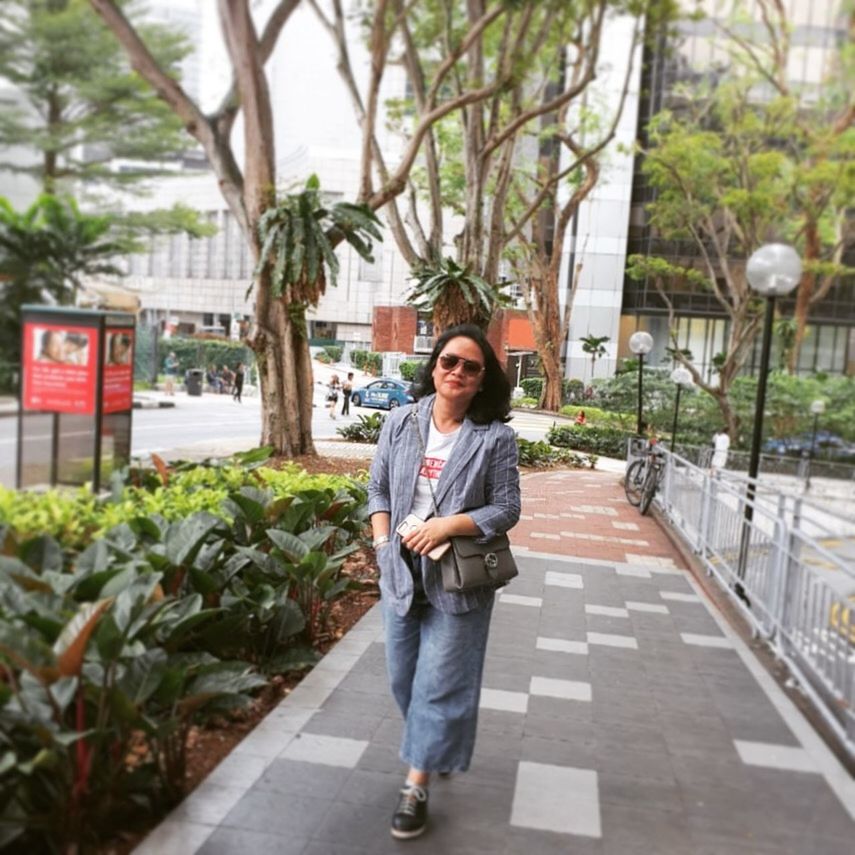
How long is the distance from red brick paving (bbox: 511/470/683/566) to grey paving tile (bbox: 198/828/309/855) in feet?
16.6

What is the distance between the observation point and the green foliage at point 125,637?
7.07 ft

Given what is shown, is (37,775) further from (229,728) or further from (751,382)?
(751,382)

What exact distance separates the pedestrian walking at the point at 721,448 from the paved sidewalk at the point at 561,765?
377cm

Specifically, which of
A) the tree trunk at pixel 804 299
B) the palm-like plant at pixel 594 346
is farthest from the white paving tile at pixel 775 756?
the palm-like plant at pixel 594 346

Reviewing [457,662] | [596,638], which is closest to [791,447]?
[596,638]

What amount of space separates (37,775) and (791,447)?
663 cm

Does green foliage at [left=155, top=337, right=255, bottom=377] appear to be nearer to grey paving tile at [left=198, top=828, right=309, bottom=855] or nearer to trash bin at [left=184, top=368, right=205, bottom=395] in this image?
trash bin at [left=184, top=368, right=205, bottom=395]

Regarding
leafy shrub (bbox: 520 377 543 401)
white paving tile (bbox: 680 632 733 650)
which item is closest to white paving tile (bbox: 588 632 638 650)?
white paving tile (bbox: 680 632 733 650)

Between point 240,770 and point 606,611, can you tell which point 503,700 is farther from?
point 606,611

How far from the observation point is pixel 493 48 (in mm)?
12086

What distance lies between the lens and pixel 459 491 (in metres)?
2.55

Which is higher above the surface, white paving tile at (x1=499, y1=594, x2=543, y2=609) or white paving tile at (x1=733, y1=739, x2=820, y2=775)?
white paving tile at (x1=733, y1=739, x2=820, y2=775)

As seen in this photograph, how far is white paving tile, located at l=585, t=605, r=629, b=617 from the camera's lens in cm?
530

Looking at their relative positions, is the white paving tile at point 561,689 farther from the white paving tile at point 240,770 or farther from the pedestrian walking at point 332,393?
the pedestrian walking at point 332,393
